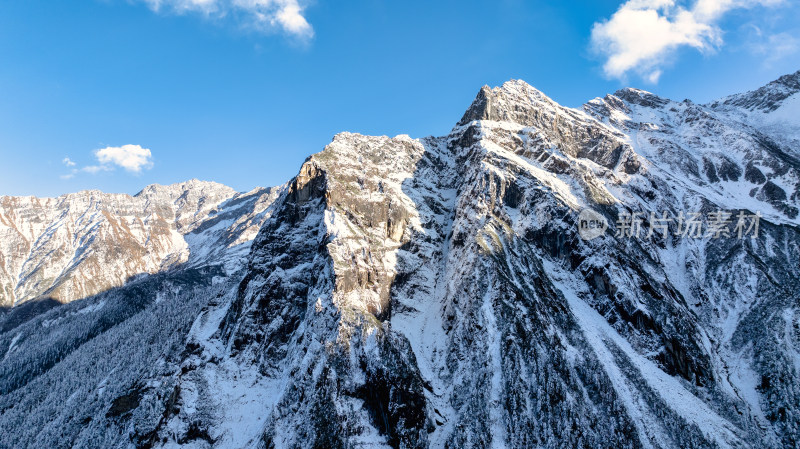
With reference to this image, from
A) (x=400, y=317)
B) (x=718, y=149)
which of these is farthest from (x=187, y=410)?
(x=718, y=149)

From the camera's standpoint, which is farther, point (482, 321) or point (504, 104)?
point (504, 104)

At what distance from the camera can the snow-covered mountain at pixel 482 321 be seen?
190 ft

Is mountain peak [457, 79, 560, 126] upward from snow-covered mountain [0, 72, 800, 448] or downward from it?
upward

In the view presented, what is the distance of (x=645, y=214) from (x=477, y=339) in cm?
7140

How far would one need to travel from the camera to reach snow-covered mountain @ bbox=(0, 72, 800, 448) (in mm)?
58031

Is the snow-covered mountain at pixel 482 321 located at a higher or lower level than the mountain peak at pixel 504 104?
lower

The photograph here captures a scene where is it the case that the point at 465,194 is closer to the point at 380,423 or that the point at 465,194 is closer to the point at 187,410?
the point at 380,423

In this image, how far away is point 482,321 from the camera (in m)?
68.1

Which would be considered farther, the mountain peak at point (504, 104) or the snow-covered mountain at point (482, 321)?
the mountain peak at point (504, 104)

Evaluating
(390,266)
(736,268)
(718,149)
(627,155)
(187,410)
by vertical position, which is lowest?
(187,410)

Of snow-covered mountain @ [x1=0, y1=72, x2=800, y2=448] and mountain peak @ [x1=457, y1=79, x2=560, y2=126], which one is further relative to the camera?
mountain peak @ [x1=457, y1=79, x2=560, y2=126]

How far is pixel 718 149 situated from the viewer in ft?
491

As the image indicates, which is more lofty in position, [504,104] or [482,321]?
[504,104]

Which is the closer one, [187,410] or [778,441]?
[778,441]
